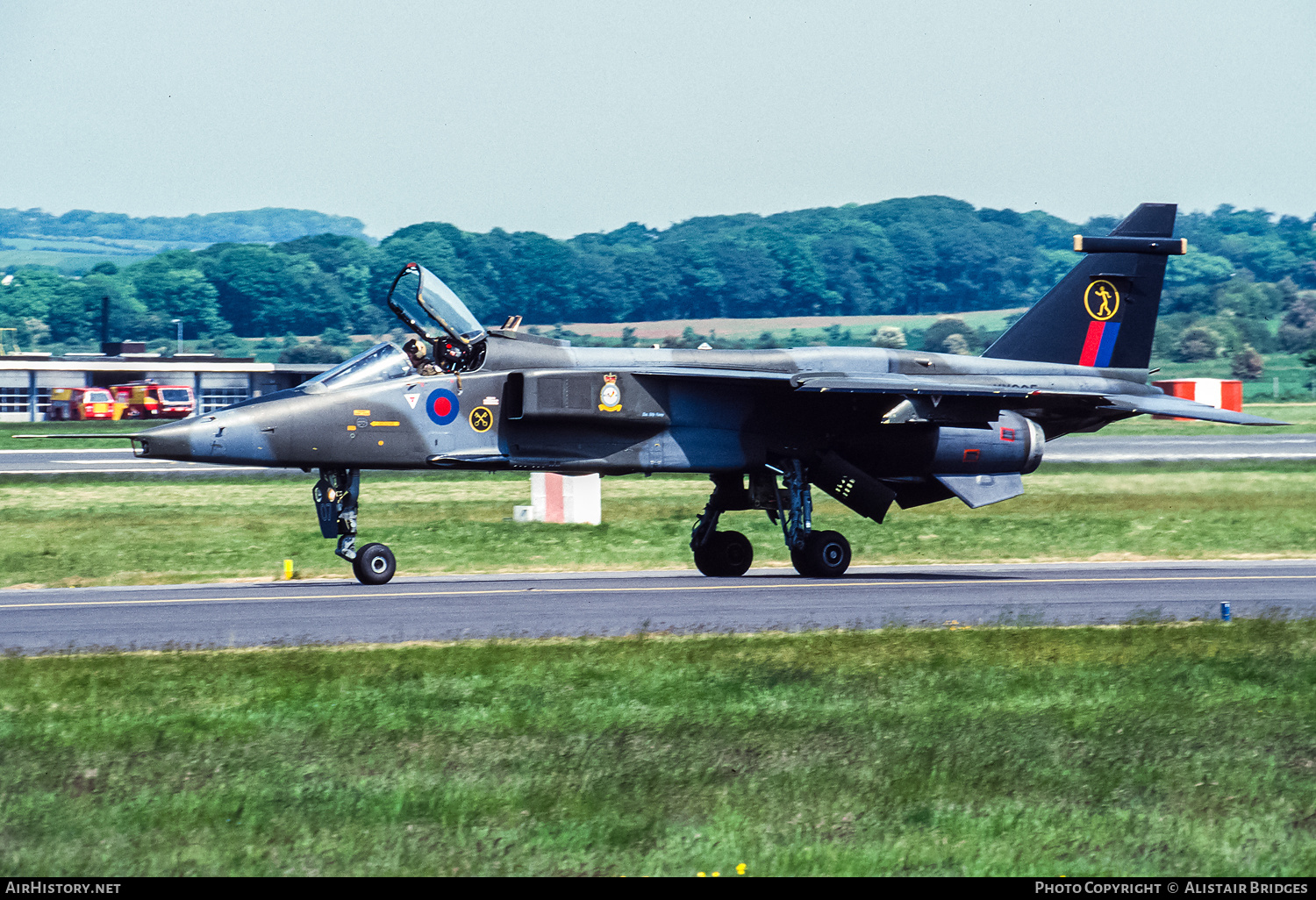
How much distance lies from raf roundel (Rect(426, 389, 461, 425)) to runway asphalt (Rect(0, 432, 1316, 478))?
76.6 ft

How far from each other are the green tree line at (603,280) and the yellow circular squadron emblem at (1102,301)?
10831 centimetres

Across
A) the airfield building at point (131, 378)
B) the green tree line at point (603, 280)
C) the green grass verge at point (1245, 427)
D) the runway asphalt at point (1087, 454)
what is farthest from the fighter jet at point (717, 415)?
the green tree line at point (603, 280)

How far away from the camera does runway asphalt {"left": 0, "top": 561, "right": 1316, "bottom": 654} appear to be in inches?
528

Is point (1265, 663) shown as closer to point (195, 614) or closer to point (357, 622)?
point (357, 622)

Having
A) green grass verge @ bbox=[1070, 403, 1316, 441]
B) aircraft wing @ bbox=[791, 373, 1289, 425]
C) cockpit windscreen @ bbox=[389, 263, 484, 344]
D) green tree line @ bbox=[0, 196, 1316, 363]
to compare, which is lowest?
green grass verge @ bbox=[1070, 403, 1316, 441]

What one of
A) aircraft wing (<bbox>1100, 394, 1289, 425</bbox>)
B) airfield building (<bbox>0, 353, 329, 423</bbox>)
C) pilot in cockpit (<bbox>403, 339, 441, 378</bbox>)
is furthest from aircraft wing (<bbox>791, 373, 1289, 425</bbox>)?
Answer: airfield building (<bbox>0, 353, 329, 423</bbox>)

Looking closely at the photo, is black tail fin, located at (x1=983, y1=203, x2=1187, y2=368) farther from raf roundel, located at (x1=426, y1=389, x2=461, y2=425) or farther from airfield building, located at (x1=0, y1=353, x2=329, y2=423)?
airfield building, located at (x1=0, y1=353, x2=329, y2=423)

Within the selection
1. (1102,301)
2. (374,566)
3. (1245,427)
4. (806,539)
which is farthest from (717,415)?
(1245,427)

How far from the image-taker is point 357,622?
45.6ft

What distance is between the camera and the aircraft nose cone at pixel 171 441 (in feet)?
52.4

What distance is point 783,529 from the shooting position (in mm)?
19609

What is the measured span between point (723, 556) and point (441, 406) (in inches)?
191

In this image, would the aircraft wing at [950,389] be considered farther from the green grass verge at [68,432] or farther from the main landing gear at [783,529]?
the green grass verge at [68,432]

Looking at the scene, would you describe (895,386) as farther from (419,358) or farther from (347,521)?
(347,521)
